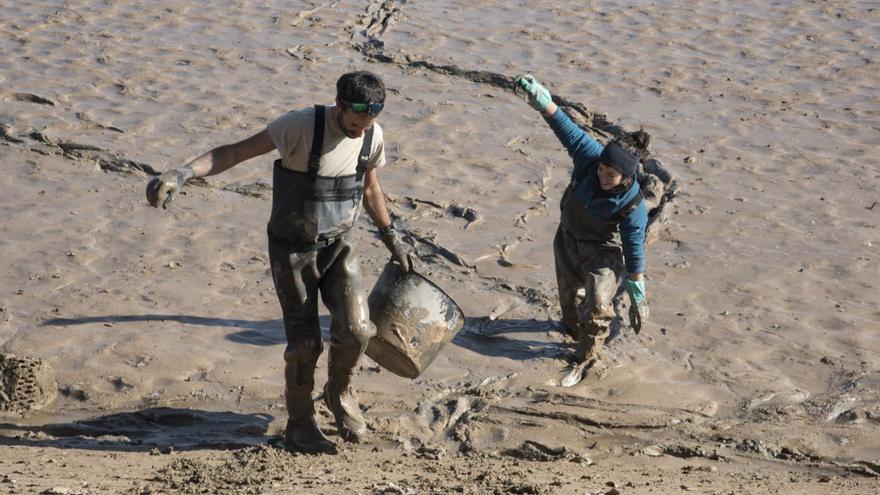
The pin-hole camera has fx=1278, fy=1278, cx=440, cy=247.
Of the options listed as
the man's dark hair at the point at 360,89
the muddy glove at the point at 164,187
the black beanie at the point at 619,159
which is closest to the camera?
the muddy glove at the point at 164,187

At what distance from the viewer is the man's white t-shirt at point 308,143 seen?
480 centimetres

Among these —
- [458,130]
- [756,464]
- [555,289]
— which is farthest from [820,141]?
[756,464]

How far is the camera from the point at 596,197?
600 centimetres

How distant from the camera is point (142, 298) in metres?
6.73

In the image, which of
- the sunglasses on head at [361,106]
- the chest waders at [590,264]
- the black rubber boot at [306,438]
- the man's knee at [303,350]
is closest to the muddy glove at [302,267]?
the man's knee at [303,350]

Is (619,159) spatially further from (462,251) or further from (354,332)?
(462,251)

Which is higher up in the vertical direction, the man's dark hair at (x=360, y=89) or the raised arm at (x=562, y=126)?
the man's dark hair at (x=360, y=89)

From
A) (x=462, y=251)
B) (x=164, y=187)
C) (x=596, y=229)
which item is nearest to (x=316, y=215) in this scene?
(x=164, y=187)

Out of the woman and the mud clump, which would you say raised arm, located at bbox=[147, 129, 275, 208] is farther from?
the woman

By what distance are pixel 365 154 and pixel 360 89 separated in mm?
344

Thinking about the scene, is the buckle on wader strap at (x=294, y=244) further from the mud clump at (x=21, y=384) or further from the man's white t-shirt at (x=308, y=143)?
the mud clump at (x=21, y=384)

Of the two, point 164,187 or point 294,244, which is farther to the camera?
point 294,244

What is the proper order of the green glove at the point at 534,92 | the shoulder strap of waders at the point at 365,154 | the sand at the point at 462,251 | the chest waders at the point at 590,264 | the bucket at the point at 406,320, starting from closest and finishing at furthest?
the shoulder strap of waders at the point at 365,154, the sand at the point at 462,251, the bucket at the point at 406,320, the green glove at the point at 534,92, the chest waders at the point at 590,264

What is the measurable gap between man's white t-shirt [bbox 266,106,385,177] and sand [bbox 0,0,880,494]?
117cm
